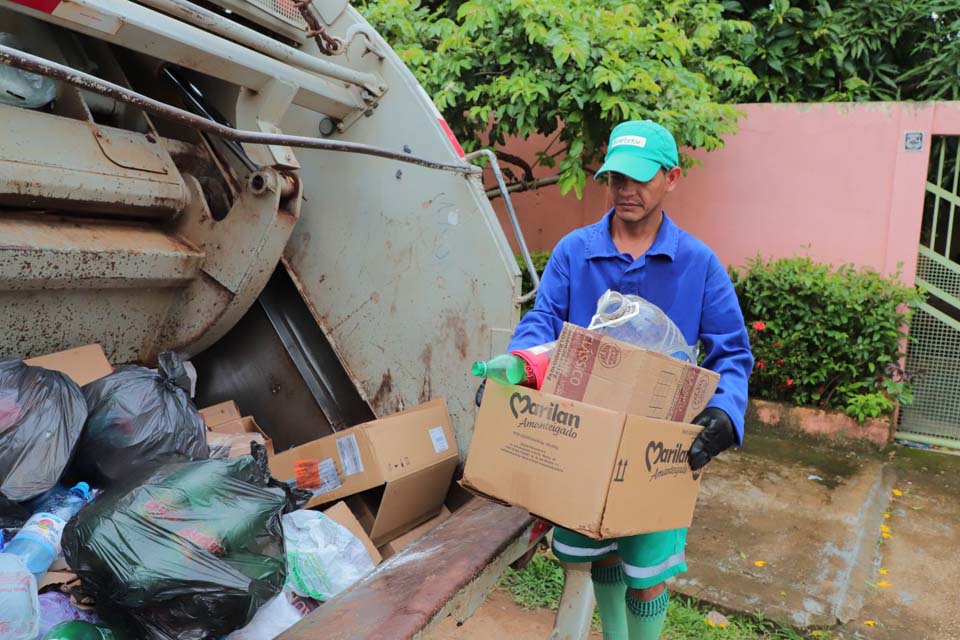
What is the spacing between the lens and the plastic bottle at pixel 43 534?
57.9 inches

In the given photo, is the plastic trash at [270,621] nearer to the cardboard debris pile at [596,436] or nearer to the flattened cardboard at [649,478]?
the cardboard debris pile at [596,436]

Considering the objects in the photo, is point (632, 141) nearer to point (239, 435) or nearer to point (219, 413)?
point (239, 435)

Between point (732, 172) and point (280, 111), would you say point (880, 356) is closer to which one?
point (732, 172)

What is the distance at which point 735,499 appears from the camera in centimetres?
383

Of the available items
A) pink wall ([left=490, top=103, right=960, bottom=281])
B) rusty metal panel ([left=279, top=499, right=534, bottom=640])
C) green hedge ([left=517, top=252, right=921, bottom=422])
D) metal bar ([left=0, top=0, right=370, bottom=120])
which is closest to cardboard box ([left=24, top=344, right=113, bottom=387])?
metal bar ([left=0, top=0, right=370, bottom=120])

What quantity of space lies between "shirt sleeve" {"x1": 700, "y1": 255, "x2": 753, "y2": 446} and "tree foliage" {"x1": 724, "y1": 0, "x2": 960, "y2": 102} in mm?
4319

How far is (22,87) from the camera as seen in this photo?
213 cm

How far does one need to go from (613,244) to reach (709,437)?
53 centimetres

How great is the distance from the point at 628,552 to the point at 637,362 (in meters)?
0.59

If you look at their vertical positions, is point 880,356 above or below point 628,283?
below

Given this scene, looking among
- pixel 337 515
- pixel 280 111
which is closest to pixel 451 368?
pixel 337 515

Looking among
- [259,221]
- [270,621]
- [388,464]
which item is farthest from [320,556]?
[259,221]

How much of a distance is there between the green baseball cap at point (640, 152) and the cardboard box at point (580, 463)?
0.56 metres

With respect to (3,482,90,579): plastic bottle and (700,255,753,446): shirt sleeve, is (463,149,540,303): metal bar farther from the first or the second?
(3,482,90,579): plastic bottle
